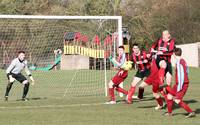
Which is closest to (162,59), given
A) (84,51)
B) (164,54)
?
(164,54)

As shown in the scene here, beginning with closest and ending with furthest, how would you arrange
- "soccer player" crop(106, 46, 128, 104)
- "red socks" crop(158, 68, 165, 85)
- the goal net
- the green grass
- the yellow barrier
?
1. the green grass
2. "red socks" crop(158, 68, 165, 85)
3. "soccer player" crop(106, 46, 128, 104)
4. the goal net
5. the yellow barrier

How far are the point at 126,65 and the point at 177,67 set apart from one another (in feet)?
13.0

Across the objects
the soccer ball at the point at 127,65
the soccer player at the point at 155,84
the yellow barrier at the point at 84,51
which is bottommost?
the soccer player at the point at 155,84

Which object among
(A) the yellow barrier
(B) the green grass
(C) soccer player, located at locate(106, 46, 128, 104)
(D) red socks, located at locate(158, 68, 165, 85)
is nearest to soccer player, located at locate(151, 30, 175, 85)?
(D) red socks, located at locate(158, 68, 165, 85)

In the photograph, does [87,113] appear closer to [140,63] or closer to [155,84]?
[155,84]

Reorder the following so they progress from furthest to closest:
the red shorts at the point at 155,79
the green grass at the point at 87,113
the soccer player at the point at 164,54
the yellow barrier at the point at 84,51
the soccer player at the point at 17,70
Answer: the yellow barrier at the point at 84,51
the soccer player at the point at 17,70
the red shorts at the point at 155,79
the soccer player at the point at 164,54
the green grass at the point at 87,113

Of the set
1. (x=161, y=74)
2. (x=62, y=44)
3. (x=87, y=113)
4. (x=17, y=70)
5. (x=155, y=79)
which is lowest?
(x=87, y=113)

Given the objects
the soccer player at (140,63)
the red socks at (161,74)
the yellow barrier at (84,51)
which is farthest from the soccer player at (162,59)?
the yellow barrier at (84,51)

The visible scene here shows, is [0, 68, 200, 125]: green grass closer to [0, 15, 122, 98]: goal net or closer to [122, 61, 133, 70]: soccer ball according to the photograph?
[122, 61, 133, 70]: soccer ball

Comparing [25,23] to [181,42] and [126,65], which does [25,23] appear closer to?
[126,65]

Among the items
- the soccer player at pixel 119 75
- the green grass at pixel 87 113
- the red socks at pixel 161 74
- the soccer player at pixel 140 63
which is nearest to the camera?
the green grass at pixel 87 113

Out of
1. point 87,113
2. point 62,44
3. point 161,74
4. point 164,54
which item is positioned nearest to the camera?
point 87,113

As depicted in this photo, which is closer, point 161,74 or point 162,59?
point 161,74

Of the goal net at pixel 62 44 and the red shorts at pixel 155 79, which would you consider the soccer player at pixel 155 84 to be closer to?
the red shorts at pixel 155 79
